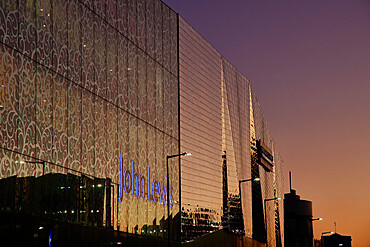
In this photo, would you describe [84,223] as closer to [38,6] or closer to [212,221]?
[38,6]

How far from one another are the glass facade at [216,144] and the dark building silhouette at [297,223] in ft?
315

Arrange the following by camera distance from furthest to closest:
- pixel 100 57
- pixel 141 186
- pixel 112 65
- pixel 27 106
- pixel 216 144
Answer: pixel 216 144, pixel 141 186, pixel 112 65, pixel 100 57, pixel 27 106

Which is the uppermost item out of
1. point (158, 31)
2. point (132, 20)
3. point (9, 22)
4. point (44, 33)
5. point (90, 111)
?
point (158, 31)

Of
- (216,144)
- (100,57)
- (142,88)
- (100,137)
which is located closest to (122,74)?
(100,57)

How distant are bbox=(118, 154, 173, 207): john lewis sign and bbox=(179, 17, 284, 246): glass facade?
5.48m

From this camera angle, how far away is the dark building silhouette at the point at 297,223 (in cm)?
18162

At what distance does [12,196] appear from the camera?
3097cm

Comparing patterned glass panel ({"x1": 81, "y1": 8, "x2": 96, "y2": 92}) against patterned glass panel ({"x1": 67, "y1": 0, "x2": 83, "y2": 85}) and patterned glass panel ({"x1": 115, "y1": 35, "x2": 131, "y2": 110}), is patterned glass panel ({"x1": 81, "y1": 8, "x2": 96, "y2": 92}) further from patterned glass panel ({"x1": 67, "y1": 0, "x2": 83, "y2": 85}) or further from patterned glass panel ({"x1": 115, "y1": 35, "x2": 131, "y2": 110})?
patterned glass panel ({"x1": 115, "y1": 35, "x2": 131, "y2": 110})

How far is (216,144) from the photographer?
67.8 metres

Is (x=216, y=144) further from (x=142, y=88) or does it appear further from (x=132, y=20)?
(x=132, y=20)

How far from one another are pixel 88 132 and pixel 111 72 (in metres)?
5.97

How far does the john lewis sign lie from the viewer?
147 ft

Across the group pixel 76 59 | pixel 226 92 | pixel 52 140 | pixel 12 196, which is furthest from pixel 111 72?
pixel 226 92

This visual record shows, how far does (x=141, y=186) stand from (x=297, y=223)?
14188 cm
